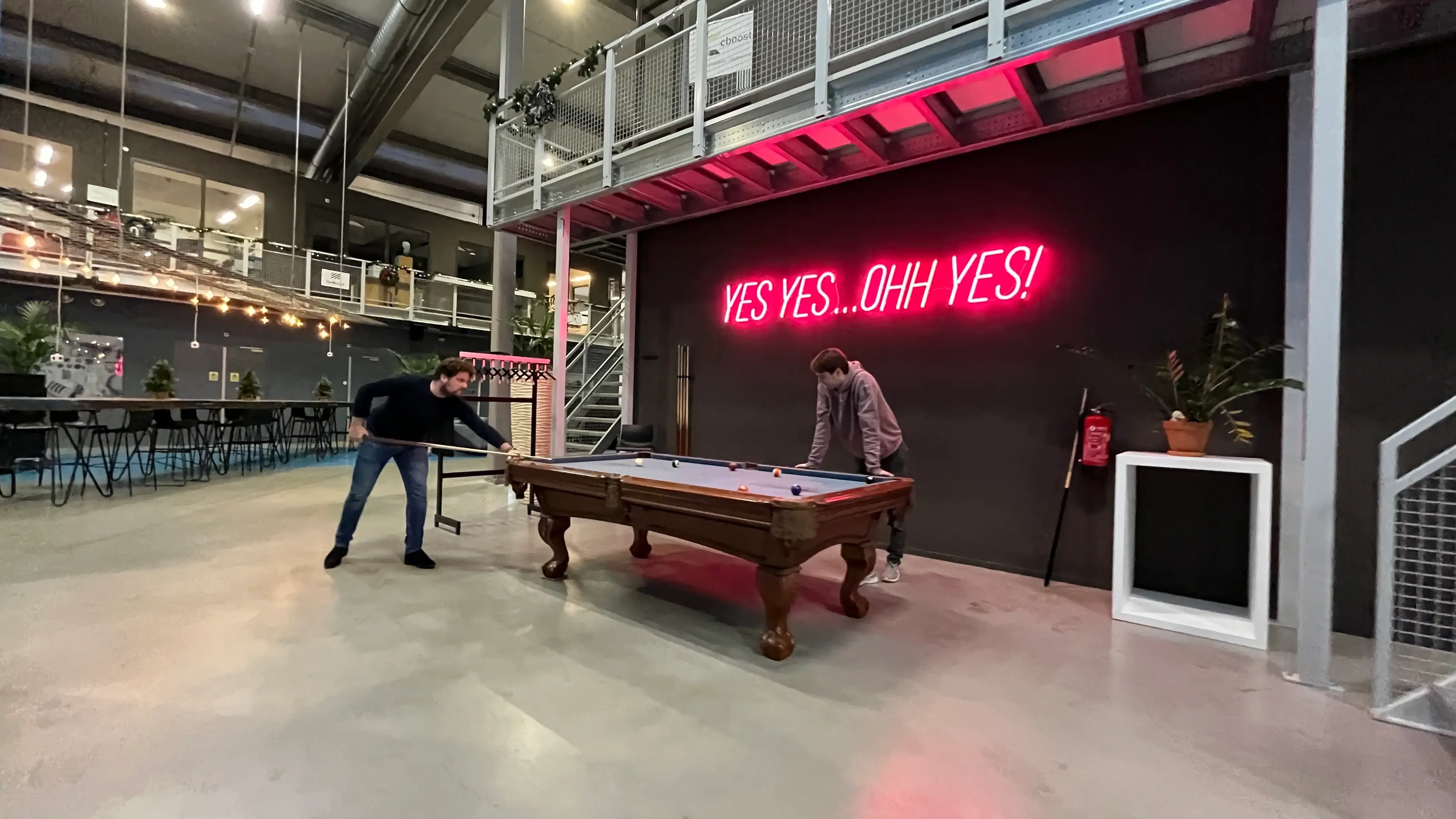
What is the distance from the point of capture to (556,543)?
4324 millimetres

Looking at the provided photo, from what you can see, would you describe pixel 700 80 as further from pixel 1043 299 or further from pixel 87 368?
pixel 87 368

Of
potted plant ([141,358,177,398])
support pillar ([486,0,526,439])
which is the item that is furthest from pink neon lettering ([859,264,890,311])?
potted plant ([141,358,177,398])

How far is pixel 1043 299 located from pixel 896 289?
4.12 feet

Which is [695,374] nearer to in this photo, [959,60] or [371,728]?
[959,60]

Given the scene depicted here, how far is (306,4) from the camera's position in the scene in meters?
8.88

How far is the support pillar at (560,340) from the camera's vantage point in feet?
22.1

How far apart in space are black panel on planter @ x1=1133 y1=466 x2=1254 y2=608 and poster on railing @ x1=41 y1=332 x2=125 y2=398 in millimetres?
16587

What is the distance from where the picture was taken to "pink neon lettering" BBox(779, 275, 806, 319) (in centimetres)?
621

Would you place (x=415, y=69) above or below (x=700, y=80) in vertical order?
above

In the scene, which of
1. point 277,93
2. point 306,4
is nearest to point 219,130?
point 277,93

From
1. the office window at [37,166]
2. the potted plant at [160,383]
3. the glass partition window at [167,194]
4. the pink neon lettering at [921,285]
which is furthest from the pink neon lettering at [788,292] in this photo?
the glass partition window at [167,194]

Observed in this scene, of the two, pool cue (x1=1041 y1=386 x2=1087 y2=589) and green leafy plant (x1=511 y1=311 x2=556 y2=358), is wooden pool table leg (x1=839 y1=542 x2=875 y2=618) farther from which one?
green leafy plant (x1=511 y1=311 x2=556 y2=358)

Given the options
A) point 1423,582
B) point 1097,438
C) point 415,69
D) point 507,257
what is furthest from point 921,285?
point 415,69

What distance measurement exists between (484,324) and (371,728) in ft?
47.5
